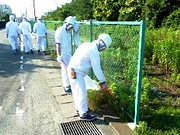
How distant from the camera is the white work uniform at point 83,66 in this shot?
3.20 metres

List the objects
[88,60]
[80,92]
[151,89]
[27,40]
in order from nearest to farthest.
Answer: [88,60], [80,92], [151,89], [27,40]

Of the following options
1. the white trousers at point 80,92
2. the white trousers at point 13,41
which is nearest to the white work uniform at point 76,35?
the white trousers at point 80,92

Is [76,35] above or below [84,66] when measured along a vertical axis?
above

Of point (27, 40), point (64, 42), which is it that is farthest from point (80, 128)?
point (27, 40)

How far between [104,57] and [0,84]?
3287 millimetres

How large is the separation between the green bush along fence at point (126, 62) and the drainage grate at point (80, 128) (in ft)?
2.32

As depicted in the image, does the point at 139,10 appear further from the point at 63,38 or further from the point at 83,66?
the point at 83,66

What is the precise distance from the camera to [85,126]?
3.47 metres

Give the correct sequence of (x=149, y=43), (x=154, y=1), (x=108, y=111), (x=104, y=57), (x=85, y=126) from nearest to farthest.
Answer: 1. (x=85, y=126)
2. (x=108, y=111)
3. (x=104, y=57)
4. (x=149, y=43)
5. (x=154, y=1)

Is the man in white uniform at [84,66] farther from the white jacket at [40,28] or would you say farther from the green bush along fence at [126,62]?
the white jacket at [40,28]

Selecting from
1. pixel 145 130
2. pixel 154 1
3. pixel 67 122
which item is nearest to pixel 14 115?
pixel 67 122

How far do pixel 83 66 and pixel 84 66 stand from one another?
0.06ft

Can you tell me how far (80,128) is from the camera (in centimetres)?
341

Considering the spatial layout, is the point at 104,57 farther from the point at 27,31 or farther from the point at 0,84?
the point at 27,31
